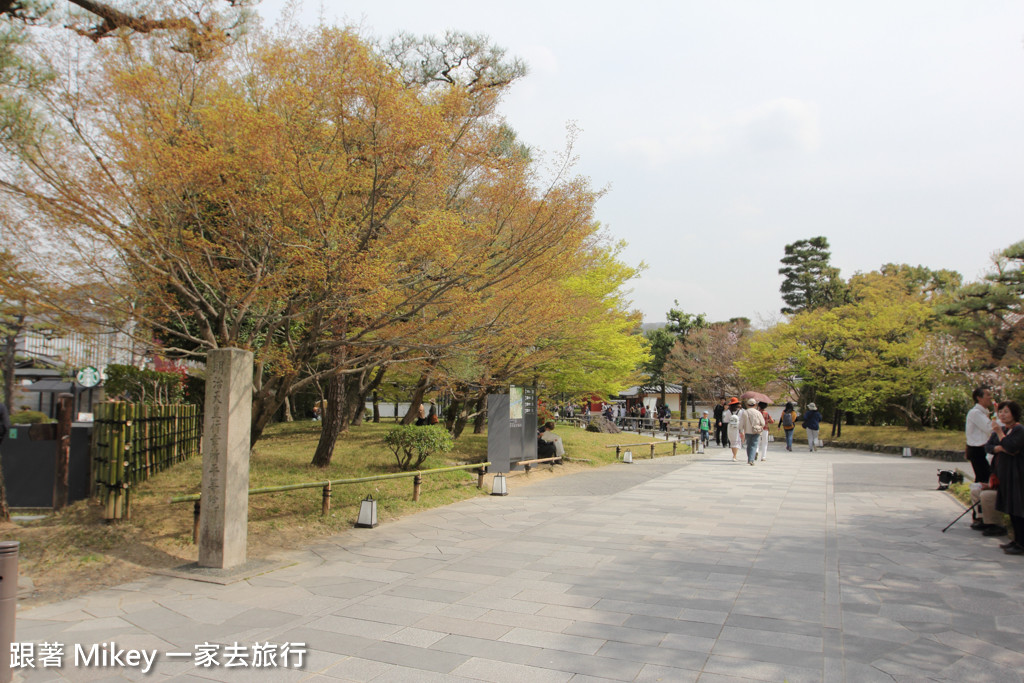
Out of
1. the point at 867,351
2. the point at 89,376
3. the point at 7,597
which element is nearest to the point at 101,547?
the point at 7,597

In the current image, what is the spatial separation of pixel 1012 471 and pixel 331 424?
1139cm

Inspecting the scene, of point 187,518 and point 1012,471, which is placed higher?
point 1012,471

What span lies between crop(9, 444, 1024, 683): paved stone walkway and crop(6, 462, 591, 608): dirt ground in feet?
1.32

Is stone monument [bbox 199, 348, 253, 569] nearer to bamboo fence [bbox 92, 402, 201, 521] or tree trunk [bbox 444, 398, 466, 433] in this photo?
bamboo fence [bbox 92, 402, 201, 521]

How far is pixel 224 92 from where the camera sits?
28.2 ft

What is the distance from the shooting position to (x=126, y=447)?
827 centimetres

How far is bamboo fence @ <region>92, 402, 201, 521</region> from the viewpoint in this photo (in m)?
8.14

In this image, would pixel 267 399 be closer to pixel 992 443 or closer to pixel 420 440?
pixel 420 440

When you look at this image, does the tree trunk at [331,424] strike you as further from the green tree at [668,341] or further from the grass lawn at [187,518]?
the green tree at [668,341]

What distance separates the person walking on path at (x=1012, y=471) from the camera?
22.8 ft

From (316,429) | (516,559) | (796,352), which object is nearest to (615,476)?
(516,559)

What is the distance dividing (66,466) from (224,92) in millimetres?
5865

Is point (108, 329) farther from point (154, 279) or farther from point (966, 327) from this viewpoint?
point (966, 327)

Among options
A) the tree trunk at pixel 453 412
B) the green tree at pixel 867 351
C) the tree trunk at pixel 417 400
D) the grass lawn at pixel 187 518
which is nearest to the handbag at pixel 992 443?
the grass lawn at pixel 187 518
